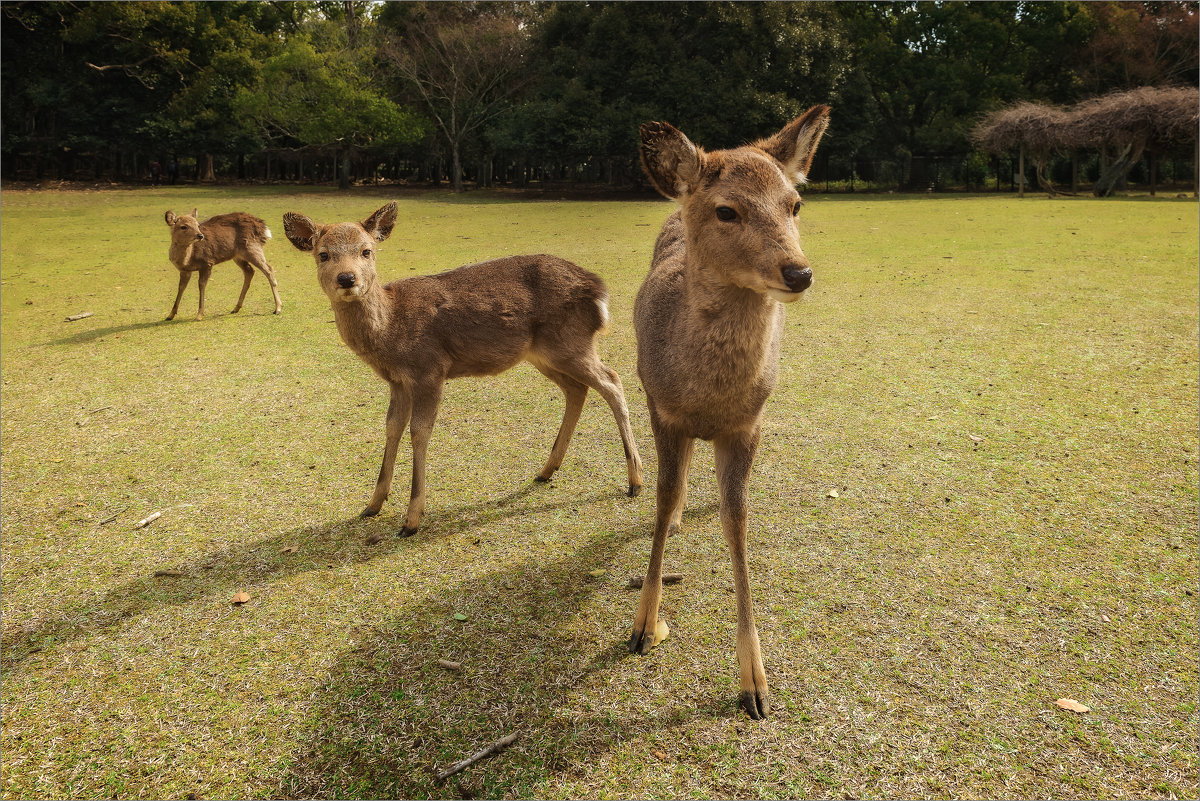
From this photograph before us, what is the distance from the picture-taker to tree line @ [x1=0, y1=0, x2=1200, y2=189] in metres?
31.8

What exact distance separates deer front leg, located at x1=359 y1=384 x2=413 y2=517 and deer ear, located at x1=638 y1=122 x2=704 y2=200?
7.84ft

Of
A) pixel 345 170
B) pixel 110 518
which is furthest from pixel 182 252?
pixel 345 170

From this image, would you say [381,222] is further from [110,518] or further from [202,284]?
[202,284]

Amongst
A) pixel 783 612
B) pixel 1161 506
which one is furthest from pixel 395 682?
pixel 1161 506

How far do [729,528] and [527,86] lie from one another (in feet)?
124

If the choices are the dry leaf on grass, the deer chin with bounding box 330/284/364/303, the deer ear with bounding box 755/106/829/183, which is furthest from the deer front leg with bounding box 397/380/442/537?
the dry leaf on grass

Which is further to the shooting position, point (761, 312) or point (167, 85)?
point (167, 85)

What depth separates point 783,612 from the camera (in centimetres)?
353

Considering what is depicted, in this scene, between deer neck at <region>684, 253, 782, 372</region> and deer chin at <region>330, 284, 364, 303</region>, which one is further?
deer chin at <region>330, 284, 364, 303</region>

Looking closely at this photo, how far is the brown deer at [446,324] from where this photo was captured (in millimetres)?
4340

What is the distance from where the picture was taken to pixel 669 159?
9.30 ft

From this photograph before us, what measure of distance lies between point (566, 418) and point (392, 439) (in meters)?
1.20

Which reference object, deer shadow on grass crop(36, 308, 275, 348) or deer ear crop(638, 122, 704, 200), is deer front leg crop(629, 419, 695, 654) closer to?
deer ear crop(638, 122, 704, 200)

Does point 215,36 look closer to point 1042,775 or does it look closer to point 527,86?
point 527,86
